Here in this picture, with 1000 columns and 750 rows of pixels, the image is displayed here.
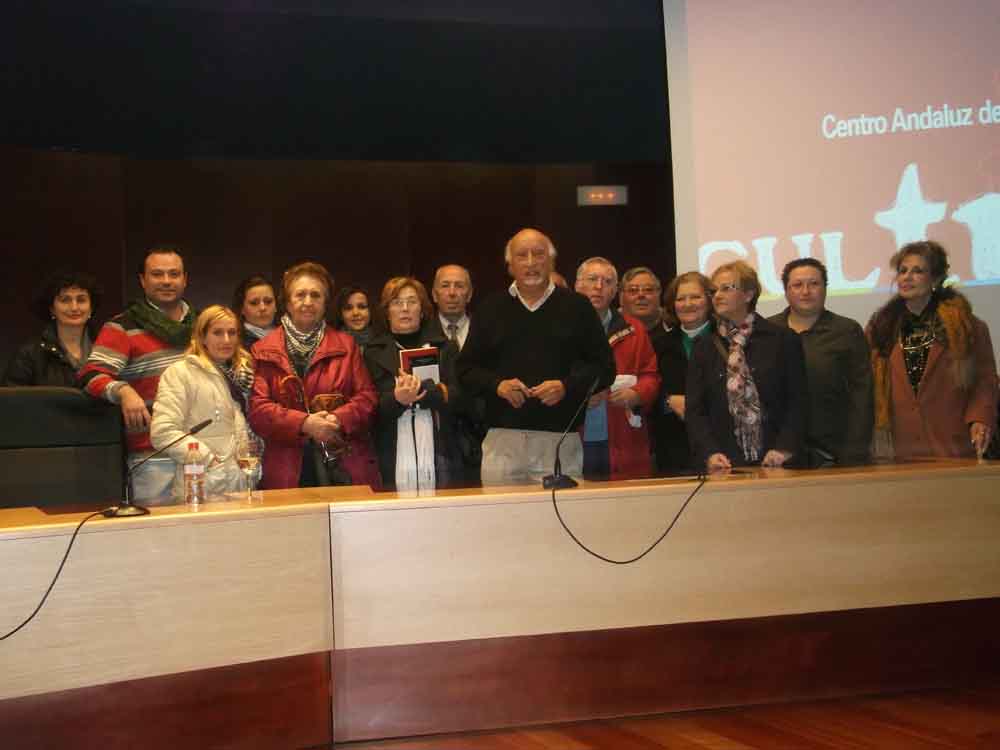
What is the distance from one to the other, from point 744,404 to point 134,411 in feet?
6.73

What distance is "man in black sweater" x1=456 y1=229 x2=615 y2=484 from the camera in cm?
346

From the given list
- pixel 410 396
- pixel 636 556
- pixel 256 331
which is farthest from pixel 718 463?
pixel 256 331

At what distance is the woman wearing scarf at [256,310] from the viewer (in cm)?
406

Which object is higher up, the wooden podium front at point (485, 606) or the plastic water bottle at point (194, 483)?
the plastic water bottle at point (194, 483)

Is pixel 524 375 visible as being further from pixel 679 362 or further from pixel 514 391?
pixel 679 362

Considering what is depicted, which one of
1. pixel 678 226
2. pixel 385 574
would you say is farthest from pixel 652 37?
pixel 385 574

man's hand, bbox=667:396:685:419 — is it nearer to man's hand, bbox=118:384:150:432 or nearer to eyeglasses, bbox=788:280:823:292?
eyeglasses, bbox=788:280:823:292

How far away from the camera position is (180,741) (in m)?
2.55

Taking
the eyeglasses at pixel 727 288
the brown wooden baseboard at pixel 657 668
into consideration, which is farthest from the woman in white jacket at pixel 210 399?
the eyeglasses at pixel 727 288

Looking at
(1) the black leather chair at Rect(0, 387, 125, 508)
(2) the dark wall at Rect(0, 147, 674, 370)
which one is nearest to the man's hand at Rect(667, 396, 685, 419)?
(1) the black leather chair at Rect(0, 387, 125, 508)

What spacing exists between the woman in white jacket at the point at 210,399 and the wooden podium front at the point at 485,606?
0.25 meters

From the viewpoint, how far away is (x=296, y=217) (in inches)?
233

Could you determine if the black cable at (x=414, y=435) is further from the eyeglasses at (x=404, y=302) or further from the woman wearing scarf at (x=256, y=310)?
the woman wearing scarf at (x=256, y=310)

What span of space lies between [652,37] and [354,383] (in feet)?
10.5
